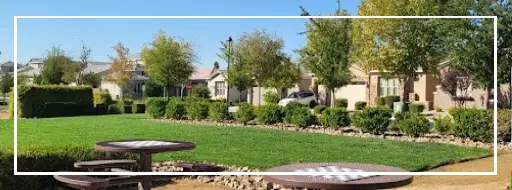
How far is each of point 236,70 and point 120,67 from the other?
9.45 ft

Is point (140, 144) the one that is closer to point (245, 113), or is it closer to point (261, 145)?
point (261, 145)

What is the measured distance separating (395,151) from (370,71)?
3508 mm

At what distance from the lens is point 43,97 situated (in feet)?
81.6

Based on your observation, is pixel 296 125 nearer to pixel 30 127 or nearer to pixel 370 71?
pixel 370 71

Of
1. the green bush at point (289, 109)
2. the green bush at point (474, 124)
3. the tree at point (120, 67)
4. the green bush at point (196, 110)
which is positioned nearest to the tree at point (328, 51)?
the green bush at point (289, 109)

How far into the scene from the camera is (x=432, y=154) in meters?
11.0

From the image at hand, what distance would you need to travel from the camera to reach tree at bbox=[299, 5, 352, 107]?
563 inches

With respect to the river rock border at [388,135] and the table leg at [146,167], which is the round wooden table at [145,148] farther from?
the river rock border at [388,135]

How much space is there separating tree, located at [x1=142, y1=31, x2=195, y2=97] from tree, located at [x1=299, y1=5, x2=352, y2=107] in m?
3.28

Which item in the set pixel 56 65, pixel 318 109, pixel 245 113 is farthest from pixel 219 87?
pixel 56 65

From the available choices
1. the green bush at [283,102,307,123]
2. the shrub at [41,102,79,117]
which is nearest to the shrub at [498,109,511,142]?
the green bush at [283,102,307,123]

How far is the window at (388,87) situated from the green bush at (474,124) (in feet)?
17.5

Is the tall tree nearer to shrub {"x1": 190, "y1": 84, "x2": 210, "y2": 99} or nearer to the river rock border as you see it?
shrub {"x1": 190, "y1": 84, "x2": 210, "y2": 99}

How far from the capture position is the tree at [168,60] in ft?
31.1
